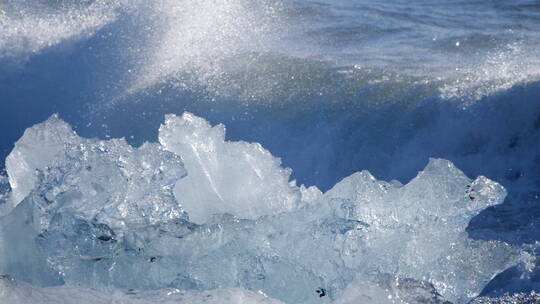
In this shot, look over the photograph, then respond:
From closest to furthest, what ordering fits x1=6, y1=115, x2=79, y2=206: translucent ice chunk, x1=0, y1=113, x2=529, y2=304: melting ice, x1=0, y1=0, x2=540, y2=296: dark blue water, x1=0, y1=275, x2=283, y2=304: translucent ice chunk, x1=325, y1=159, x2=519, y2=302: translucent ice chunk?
x1=0, y1=275, x2=283, y2=304: translucent ice chunk → x1=0, y1=113, x2=529, y2=304: melting ice → x1=325, y1=159, x2=519, y2=302: translucent ice chunk → x1=6, y1=115, x2=79, y2=206: translucent ice chunk → x1=0, y1=0, x2=540, y2=296: dark blue water

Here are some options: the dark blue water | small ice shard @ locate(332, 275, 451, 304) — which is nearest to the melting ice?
small ice shard @ locate(332, 275, 451, 304)

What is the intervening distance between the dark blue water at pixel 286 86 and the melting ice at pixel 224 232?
217 cm

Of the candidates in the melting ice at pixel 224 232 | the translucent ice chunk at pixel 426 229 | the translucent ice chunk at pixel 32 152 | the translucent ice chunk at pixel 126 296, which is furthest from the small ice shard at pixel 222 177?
the translucent ice chunk at pixel 126 296

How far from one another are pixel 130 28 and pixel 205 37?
644 mm

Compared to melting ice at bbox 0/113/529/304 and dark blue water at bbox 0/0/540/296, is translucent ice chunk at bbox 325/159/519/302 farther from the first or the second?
dark blue water at bbox 0/0/540/296

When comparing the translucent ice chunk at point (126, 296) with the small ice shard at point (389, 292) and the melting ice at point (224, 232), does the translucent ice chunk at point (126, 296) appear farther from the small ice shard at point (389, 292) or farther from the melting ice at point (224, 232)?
the small ice shard at point (389, 292)

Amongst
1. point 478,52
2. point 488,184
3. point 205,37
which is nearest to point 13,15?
point 205,37

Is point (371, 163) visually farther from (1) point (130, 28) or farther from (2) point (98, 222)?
(2) point (98, 222)

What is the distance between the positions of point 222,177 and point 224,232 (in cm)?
38

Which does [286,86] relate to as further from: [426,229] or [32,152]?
[426,229]

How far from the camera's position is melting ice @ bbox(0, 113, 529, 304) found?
7.14 ft

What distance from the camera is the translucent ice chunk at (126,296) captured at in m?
1.87

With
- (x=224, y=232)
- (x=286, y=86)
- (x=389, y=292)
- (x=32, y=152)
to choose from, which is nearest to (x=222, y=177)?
(x=224, y=232)

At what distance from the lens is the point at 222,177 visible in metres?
2.63
